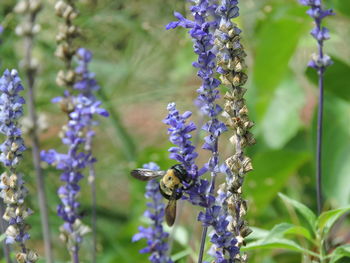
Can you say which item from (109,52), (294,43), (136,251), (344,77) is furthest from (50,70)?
(344,77)

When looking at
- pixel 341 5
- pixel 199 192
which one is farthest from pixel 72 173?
pixel 341 5

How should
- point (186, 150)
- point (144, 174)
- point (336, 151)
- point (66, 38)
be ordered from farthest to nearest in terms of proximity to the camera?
point (336, 151) → point (66, 38) → point (144, 174) → point (186, 150)

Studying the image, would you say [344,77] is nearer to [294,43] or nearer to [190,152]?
[294,43]

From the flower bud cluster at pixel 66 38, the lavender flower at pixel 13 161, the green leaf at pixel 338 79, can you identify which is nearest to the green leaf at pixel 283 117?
the green leaf at pixel 338 79

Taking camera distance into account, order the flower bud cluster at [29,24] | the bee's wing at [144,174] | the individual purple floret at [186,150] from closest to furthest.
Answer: the flower bud cluster at [29,24] < the individual purple floret at [186,150] < the bee's wing at [144,174]

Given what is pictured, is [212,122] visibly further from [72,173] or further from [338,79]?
[338,79]

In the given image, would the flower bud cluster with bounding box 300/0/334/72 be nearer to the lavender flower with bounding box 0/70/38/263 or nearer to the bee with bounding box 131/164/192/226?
the bee with bounding box 131/164/192/226

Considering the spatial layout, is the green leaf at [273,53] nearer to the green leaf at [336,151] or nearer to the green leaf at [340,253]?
the green leaf at [336,151]
